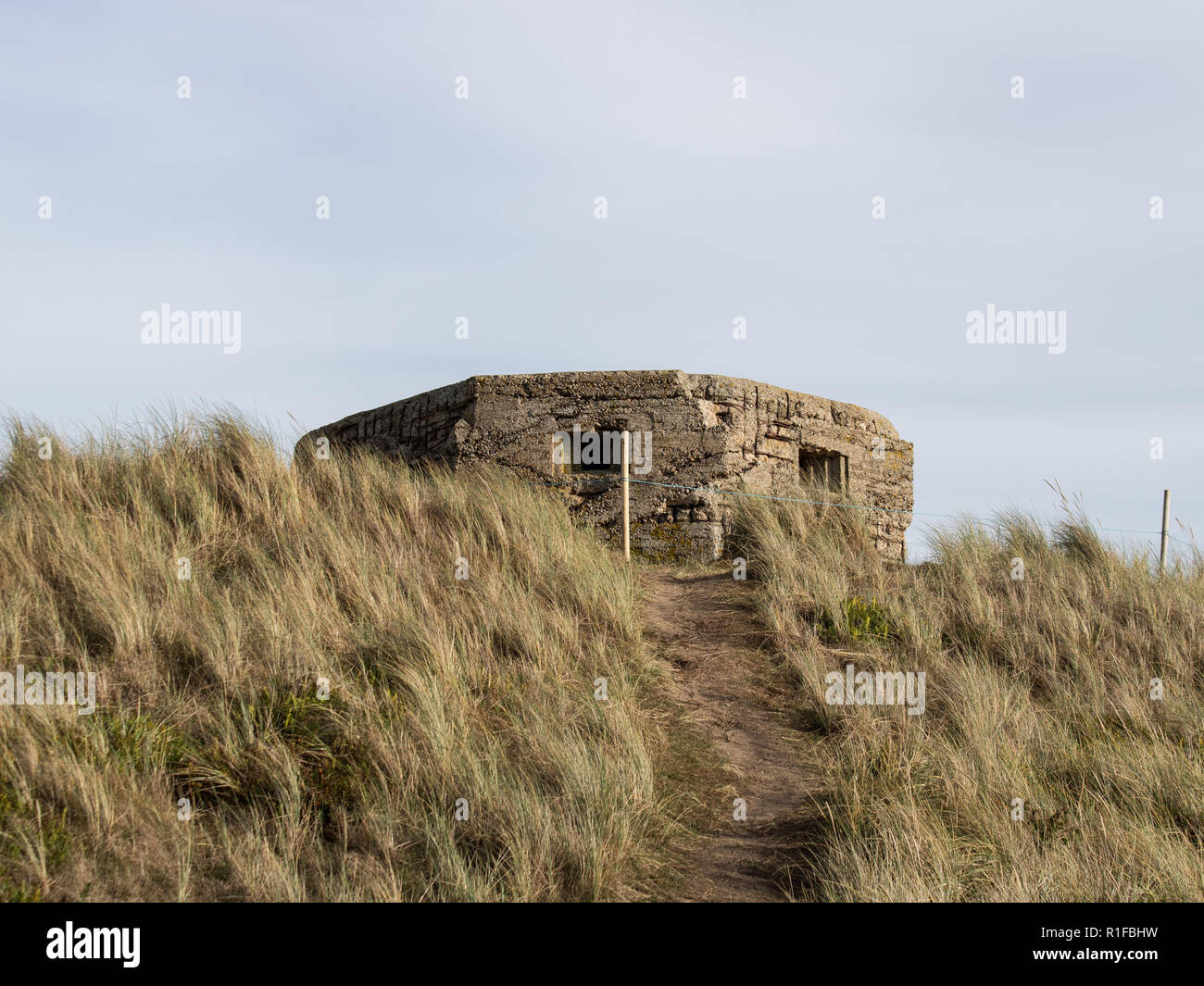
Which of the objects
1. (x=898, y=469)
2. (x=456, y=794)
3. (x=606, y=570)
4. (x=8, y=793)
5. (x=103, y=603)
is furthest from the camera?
(x=898, y=469)

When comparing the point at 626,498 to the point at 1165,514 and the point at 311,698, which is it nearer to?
the point at 311,698

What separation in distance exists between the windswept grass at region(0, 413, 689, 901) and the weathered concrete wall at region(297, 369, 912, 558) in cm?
107

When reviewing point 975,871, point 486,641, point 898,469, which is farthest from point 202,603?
point 898,469

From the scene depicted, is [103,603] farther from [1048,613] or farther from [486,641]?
[1048,613]

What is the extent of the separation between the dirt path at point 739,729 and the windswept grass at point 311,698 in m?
0.30

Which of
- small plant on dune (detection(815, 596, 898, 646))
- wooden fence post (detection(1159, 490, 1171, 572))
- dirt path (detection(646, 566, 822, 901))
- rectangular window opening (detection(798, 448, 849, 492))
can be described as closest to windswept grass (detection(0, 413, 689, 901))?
dirt path (detection(646, 566, 822, 901))

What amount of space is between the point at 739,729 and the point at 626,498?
3502 mm

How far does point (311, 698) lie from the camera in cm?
542

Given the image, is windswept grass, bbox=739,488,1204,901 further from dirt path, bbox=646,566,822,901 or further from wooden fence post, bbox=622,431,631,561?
wooden fence post, bbox=622,431,631,561

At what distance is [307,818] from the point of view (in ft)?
15.1

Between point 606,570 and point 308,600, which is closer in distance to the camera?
point 308,600

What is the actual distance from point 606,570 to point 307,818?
3.94 meters

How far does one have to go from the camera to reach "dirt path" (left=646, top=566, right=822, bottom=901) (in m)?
4.73
